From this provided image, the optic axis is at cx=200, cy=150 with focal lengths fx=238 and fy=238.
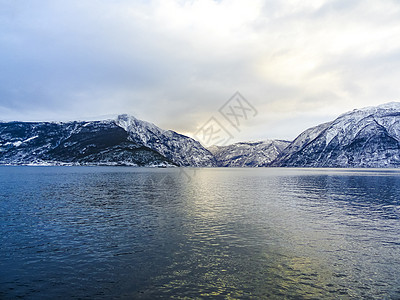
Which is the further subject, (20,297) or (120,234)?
(120,234)

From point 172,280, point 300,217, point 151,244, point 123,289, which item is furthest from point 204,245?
point 300,217

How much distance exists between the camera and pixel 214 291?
19.4 metres

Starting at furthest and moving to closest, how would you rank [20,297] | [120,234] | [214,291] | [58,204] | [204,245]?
1. [58,204]
2. [120,234]
3. [204,245]
4. [214,291]
5. [20,297]

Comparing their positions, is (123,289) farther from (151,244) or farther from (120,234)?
(120,234)

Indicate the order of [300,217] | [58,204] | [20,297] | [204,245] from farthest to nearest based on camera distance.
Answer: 1. [58,204]
2. [300,217]
3. [204,245]
4. [20,297]

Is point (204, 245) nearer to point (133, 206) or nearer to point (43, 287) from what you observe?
point (43, 287)

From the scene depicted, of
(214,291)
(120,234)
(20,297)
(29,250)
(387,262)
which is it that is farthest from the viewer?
(120,234)

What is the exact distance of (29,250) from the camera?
2777 cm

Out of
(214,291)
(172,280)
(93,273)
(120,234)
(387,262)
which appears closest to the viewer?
(214,291)

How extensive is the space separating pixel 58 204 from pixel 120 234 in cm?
3135

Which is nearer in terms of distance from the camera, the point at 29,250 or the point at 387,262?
the point at 387,262

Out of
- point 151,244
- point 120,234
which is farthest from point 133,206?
point 151,244

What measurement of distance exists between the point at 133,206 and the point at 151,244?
28.2 metres

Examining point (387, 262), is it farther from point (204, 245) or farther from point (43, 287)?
point (43, 287)
